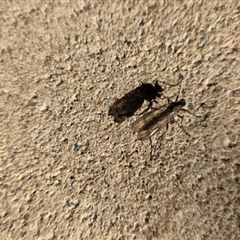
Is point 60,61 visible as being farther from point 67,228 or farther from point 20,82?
point 67,228

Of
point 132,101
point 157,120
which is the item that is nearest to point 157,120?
point 157,120

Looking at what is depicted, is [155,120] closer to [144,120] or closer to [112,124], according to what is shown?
[144,120]

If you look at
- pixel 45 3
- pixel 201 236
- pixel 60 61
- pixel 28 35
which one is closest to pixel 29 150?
pixel 60 61

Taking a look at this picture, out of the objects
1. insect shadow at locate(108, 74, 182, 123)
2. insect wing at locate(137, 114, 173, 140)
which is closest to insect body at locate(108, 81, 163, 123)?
insect shadow at locate(108, 74, 182, 123)

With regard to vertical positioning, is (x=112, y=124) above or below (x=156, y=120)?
above

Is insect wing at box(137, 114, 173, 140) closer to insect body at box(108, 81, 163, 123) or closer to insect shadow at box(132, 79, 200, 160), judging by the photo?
insect shadow at box(132, 79, 200, 160)

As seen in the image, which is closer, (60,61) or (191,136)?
(191,136)

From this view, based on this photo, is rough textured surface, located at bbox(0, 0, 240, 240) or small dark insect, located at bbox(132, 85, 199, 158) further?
small dark insect, located at bbox(132, 85, 199, 158)
